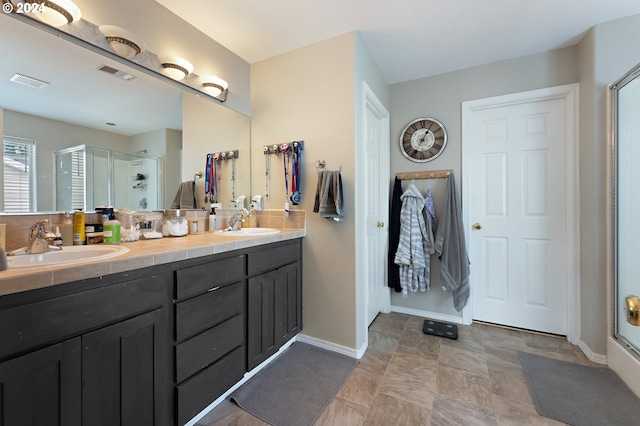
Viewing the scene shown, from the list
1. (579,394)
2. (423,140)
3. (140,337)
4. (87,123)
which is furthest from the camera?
(423,140)

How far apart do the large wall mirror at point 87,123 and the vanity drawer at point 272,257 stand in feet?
2.47

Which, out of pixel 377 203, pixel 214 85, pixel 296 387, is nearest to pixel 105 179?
pixel 214 85

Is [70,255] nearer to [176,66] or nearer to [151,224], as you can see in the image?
[151,224]

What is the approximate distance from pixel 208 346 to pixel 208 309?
0.62ft

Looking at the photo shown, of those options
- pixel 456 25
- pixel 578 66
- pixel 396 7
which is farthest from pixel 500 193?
pixel 396 7

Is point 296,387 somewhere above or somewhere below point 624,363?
below

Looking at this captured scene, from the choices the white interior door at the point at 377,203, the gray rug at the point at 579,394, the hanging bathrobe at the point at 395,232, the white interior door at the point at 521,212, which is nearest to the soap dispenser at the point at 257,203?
the white interior door at the point at 377,203

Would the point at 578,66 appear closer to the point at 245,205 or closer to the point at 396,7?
the point at 396,7

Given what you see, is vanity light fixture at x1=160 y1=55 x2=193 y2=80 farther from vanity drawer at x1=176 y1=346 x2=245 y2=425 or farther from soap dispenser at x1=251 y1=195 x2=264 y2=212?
vanity drawer at x1=176 y1=346 x2=245 y2=425

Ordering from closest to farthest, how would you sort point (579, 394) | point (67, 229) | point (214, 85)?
1. point (67, 229)
2. point (579, 394)
3. point (214, 85)

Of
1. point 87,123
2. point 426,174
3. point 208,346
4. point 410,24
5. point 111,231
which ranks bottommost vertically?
point 208,346

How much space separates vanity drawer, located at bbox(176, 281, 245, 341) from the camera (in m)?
1.21

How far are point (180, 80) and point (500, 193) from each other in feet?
9.19

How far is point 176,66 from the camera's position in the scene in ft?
5.75
